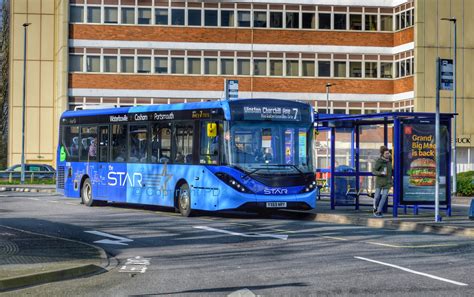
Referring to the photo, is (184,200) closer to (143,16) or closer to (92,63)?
(92,63)

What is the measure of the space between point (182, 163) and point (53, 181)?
112ft

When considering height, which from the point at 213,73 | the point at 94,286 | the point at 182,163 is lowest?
the point at 94,286

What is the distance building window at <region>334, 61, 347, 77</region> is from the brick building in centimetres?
7

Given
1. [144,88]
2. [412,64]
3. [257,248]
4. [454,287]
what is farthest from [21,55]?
[454,287]

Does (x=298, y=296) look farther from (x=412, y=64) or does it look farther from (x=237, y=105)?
(x=412, y=64)

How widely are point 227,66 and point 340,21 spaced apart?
875cm

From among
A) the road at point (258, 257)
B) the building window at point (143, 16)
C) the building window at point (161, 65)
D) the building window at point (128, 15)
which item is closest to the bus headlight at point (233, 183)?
the road at point (258, 257)

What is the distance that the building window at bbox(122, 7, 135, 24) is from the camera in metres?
63.3

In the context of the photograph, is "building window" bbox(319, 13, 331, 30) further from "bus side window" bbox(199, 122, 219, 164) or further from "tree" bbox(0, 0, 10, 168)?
"bus side window" bbox(199, 122, 219, 164)

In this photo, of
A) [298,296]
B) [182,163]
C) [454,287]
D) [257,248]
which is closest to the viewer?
[298,296]

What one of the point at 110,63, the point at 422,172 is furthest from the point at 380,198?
the point at 110,63

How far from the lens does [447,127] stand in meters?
23.1

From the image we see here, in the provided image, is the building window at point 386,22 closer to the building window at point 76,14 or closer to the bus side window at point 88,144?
the building window at point 76,14

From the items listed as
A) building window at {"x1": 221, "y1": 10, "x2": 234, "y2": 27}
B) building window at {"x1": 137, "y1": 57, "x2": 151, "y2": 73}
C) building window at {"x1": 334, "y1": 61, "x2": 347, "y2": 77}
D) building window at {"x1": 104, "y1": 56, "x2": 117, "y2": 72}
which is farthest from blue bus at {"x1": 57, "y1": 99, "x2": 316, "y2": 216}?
building window at {"x1": 334, "y1": 61, "x2": 347, "y2": 77}
